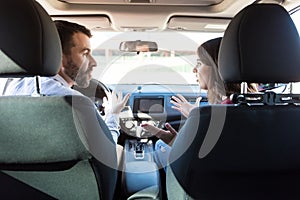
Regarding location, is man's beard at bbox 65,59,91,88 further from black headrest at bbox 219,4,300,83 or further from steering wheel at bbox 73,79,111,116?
black headrest at bbox 219,4,300,83

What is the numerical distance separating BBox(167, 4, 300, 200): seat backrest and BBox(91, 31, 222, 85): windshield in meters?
1.56

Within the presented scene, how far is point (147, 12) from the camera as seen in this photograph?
2641mm

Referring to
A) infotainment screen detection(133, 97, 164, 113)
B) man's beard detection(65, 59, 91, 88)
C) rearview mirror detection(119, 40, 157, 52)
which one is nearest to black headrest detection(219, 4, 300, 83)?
man's beard detection(65, 59, 91, 88)

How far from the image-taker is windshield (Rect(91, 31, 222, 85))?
3.12 metres

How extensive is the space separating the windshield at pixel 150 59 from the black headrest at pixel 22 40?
141 cm

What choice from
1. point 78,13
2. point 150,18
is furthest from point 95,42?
point 150,18

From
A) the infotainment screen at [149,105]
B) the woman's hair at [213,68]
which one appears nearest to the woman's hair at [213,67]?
the woman's hair at [213,68]

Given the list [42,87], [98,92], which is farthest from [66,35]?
[98,92]

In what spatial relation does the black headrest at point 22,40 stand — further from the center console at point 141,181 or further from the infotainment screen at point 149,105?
the infotainment screen at point 149,105

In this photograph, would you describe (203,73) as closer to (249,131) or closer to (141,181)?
(141,181)

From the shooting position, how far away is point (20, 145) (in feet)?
4.68

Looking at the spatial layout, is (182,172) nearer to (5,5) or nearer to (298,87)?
(5,5)

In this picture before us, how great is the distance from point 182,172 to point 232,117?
30 centimetres

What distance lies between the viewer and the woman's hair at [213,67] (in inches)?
96.0
